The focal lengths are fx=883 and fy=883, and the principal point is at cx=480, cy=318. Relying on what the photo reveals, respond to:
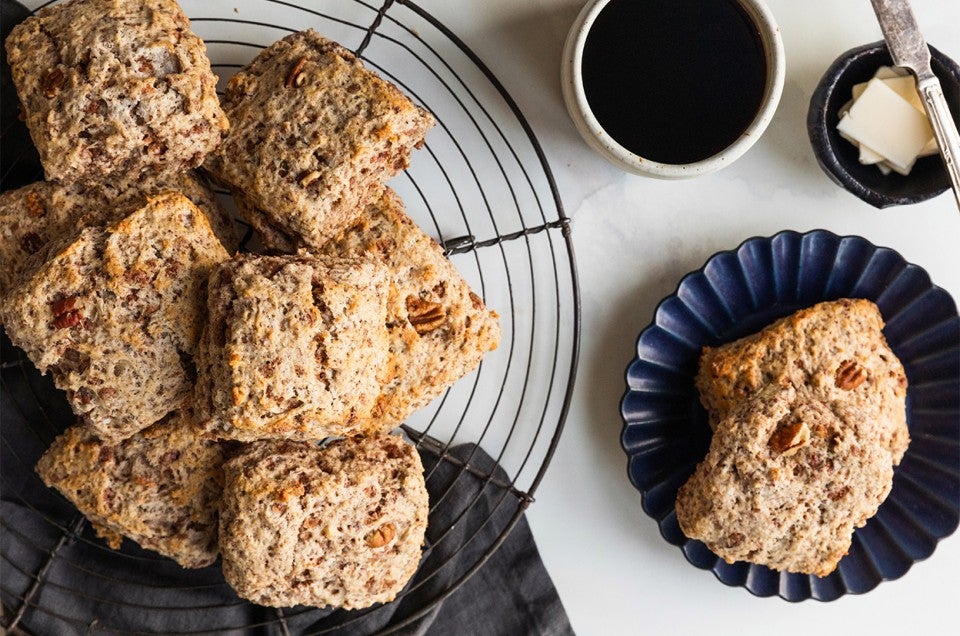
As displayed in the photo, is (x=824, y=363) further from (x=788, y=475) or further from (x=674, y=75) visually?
(x=674, y=75)

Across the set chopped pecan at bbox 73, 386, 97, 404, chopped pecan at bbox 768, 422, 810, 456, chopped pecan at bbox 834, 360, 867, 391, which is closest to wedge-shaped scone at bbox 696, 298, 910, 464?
chopped pecan at bbox 834, 360, 867, 391

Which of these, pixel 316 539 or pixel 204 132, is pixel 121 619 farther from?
pixel 204 132

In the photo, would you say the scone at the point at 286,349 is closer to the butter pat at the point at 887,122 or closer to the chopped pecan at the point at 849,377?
the chopped pecan at the point at 849,377

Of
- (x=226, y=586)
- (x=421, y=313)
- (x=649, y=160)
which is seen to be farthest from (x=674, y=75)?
(x=226, y=586)

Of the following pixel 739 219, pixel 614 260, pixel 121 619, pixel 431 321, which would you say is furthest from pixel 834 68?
pixel 121 619

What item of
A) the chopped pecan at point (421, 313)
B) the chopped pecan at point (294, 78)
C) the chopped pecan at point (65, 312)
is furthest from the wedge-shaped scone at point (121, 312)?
Result: the chopped pecan at point (421, 313)

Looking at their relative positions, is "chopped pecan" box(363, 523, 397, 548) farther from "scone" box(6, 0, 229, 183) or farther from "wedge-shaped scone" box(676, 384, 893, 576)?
"scone" box(6, 0, 229, 183)
